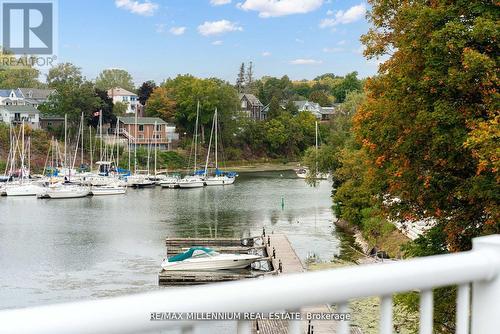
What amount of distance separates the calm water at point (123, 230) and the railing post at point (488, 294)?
20.3 metres

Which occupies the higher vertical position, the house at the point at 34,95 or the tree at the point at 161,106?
the house at the point at 34,95

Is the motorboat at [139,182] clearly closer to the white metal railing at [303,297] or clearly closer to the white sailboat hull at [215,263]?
the white sailboat hull at [215,263]

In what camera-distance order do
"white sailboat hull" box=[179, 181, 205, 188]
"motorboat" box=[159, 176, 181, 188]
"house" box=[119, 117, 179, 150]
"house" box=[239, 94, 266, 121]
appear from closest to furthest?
"white sailboat hull" box=[179, 181, 205, 188] → "motorboat" box=[159, 176, 181, 188] → "house" box=[119, 117, 179, 150] → "house" box=[239, 94, 266, 121]

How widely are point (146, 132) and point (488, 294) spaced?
79791mm

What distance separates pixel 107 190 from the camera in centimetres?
5503

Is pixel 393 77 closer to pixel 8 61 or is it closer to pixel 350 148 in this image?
pixel 350 148

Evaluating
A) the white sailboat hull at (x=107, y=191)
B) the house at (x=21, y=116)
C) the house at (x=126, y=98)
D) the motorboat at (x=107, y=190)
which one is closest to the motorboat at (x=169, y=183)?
the motorboat at (x=107, y=190)

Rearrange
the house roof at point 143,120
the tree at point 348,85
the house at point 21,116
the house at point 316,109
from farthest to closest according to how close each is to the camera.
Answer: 1. the tree at point 348,85
2. the house at point 316,109
3. the house roof at point 143,120
4. the house at point 21,116

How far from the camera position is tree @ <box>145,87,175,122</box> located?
85.9m

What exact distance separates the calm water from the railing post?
Answer: 20287 millimetres

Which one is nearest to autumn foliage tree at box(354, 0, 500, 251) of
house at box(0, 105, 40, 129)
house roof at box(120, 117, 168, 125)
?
house roof at box(120, 117, 168, 125)

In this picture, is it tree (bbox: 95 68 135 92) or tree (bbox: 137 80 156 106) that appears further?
tree (bbox: 95 68 135 92)

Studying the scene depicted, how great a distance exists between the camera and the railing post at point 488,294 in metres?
2.25

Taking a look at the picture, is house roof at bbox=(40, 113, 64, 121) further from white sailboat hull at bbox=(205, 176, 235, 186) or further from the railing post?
the railing post
